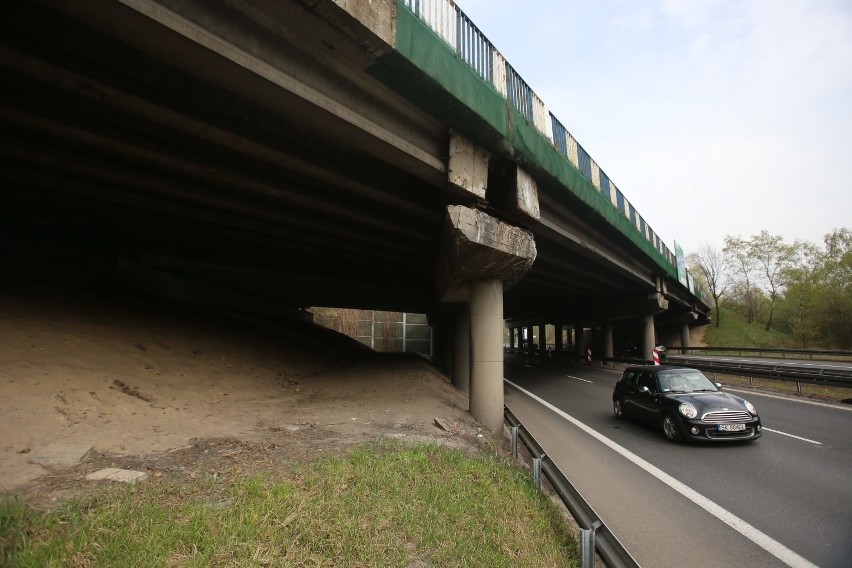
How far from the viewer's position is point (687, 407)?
28.6 feet

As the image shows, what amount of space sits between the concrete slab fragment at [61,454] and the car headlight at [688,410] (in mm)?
10113

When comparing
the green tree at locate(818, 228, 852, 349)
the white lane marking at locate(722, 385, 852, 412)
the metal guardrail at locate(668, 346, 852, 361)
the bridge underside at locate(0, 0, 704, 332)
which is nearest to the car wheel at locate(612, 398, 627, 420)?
the bridge underside at locate(0, 0, 704, 332)

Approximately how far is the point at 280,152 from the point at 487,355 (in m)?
6.33

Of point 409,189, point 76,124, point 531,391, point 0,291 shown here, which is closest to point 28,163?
point 76,124

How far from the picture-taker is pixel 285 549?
10.9ft

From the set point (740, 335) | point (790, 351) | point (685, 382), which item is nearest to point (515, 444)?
point (685, 382)

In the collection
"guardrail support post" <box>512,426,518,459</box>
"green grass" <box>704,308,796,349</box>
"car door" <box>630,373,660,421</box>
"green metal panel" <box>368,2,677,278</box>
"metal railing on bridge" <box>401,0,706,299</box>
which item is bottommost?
"guardrail support post" <box>512,426,518,459</box>

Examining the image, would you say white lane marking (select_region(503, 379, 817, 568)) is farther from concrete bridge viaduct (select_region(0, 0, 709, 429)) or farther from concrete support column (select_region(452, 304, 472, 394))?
concrete support column (select_region(452, 304, 472, 394))

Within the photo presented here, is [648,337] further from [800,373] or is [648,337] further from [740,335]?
[740,335]

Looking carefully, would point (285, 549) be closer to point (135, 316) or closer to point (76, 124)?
point (76, 124)

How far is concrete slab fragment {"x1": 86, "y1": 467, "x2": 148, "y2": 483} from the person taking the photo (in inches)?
167

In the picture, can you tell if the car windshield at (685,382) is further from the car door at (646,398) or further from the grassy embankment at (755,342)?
the grassy embankment at (755,342)

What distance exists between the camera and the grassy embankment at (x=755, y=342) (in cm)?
1511

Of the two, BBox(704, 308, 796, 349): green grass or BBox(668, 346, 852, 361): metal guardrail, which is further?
BBox(704, 308, 796, 349): green grass
